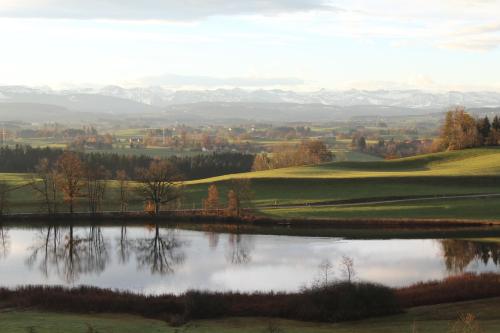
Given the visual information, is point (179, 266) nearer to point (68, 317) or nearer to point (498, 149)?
point (68, 317)

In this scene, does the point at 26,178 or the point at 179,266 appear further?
the point at 26,178

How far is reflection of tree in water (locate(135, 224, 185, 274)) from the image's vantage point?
2249 inches

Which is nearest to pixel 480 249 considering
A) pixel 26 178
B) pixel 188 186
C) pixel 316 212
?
pixel 316 212

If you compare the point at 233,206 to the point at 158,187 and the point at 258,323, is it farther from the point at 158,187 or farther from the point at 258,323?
the point at 258,323

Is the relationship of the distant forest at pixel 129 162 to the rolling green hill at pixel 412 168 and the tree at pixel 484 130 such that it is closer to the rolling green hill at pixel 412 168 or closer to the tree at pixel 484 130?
the rolling green hill at pixel 412 168

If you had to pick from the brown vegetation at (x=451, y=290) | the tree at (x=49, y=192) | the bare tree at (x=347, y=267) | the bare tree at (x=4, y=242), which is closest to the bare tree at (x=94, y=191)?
the tree at (x=49, y=192)

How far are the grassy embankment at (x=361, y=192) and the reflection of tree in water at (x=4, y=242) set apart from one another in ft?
39.4

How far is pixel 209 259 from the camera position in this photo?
58.7 metres

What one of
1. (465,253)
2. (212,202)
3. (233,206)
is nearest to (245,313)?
(465,253)

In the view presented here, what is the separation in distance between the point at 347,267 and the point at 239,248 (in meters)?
15.0

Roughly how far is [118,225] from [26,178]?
3965 cm

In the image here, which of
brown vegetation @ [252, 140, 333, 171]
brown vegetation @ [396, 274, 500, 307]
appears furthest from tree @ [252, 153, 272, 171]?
brown vegetation @ [396, 274, 500, 307]

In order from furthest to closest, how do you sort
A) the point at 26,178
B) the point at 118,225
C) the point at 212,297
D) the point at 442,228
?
1. the point at 26,178
2. the point at 118,225
3. the point at 442,228
4. the point at 212,297

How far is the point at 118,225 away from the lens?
79375 millimetres
